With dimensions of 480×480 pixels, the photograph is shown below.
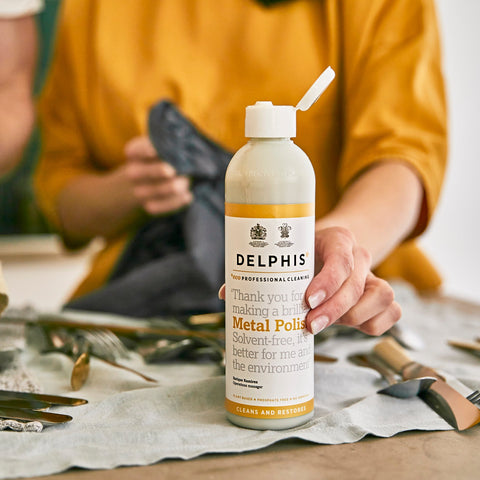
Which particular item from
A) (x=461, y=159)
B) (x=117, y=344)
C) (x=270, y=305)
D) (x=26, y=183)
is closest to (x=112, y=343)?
(x=117, y=344)

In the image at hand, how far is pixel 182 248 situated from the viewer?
800 millimetres

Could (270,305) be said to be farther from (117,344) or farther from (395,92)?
(395,92)

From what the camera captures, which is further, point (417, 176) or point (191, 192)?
point (191, 192)

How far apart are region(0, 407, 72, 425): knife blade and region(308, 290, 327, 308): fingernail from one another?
182 mm

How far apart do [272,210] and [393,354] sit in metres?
0.24

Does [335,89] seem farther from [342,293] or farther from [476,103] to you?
[476,103]

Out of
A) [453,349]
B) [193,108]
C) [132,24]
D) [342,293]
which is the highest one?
[132,24]

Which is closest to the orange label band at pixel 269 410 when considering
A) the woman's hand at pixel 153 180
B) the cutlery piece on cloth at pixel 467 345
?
the cutlery piece on cloth at pixel 467 345

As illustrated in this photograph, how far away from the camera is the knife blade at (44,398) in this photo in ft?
1.48

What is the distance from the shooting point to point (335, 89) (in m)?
0.80

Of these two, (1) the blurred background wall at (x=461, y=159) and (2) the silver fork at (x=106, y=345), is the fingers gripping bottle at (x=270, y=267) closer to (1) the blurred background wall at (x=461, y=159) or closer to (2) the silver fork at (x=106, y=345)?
(2) the silver fork at (x=106, y=345)

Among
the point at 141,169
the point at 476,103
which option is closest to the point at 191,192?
the point at 141,169

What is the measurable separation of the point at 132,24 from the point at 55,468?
67cm

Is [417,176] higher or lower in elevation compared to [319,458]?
higher
